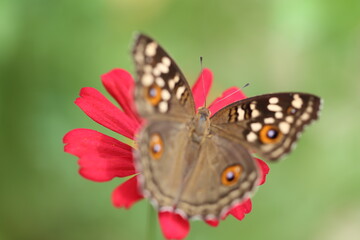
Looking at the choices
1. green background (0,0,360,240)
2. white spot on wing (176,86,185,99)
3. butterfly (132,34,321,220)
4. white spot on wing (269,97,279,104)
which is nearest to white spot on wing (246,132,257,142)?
butterfly (132,34,321,220)

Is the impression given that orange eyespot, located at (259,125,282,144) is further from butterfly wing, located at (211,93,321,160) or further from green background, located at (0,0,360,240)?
green background, located at (0,0,360,240)

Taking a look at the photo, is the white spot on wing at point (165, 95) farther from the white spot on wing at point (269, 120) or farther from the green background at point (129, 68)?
the green background at point (129, 68)

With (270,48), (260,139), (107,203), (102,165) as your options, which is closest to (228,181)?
(260,139)

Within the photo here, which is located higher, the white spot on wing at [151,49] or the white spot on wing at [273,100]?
the white spot on wing at [151,49]

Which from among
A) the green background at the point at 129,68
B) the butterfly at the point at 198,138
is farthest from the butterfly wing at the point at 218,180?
the green background at the point at 129,68

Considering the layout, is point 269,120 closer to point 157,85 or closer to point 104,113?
point 157,85

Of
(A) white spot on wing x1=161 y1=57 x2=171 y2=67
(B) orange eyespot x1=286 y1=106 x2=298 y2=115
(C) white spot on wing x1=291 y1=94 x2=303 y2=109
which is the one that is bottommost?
(B) orange eyespot x1=286 y1=106 x2=298 y2=115

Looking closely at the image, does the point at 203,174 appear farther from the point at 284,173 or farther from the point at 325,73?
the point at 325,73

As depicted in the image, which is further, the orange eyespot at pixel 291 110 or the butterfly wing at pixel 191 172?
the orange eyespot at pixel 291 110
